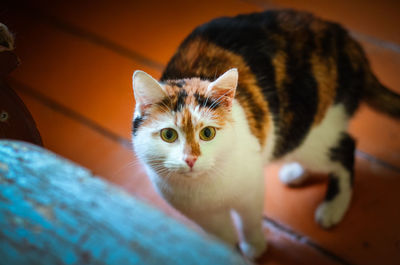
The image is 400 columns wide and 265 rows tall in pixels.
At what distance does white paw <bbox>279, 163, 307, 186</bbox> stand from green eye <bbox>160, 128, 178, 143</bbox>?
78 cm

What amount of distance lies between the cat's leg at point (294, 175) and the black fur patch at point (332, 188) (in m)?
0.11

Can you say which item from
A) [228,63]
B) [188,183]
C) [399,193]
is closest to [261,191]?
[188,183]

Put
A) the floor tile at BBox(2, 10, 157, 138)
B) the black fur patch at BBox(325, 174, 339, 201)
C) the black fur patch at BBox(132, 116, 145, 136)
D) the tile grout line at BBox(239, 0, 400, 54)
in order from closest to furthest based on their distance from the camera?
the floor tile at BBox(2, 10, 157, 138) → the black fur patch at BBox(132, 116, 145, 136) → the black fur patch at BBox(325, 174, 339, 201) → the tile grout line at BBox(239, 0, 400, 54)

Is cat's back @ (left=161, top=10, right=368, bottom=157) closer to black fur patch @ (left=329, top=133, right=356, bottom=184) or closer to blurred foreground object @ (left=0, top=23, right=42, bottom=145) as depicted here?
black fur patch @ (left=329, top=133, right=356, bottom=184)

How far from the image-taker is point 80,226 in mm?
435

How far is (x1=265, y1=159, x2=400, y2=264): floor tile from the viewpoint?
123 centimetres

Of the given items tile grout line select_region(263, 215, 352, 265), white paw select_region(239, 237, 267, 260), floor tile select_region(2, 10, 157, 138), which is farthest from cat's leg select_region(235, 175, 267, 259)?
floor tile select_region(2, 10, 157, 138)

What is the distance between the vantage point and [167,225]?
0.45 meters

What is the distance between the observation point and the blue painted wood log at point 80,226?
411 mm

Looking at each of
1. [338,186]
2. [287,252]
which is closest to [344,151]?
[338,186]

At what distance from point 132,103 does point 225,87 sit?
9.3 inches

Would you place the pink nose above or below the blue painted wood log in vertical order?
below

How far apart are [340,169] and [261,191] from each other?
0.40m

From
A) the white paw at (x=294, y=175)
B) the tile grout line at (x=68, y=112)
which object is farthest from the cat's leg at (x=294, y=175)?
the tile grout line at (x=68, y=112)
